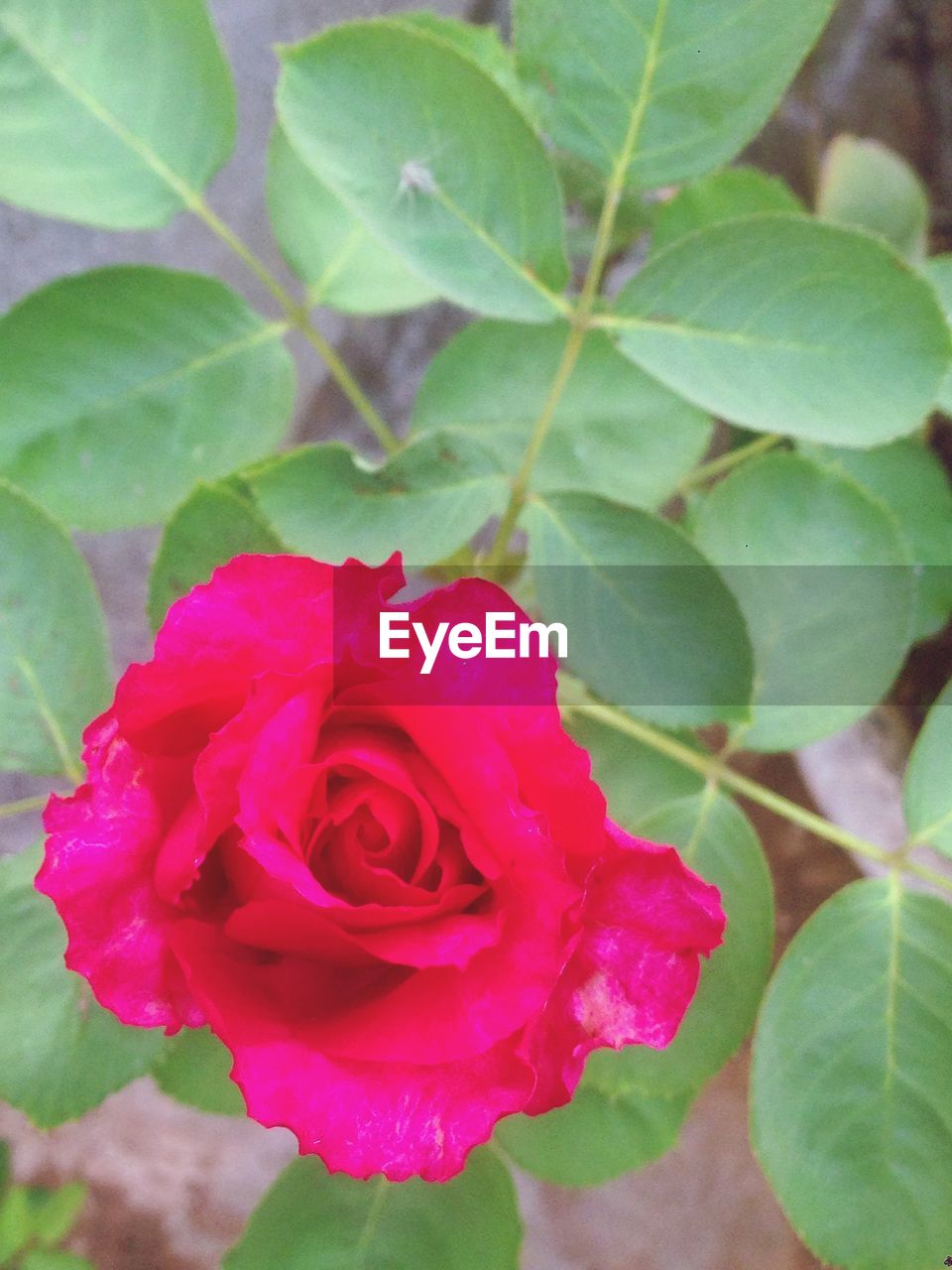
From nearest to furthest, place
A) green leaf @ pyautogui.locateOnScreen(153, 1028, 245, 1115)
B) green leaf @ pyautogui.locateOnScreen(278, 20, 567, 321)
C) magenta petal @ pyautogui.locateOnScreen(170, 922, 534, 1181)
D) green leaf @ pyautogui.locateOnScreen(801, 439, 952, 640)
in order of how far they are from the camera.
Answer: magenta petal @ pyautogui.locateOnScreen(170, 922, 534, 1181), green leaf @ pyautogui.locateOnScreen(278, 20, 567, 321), green leaf @ pyautogui.locateOnScreen(153, 1028, 245, 1115), green leaf @ pyautogui.locateOnScreen(801, 439, 952, 640)

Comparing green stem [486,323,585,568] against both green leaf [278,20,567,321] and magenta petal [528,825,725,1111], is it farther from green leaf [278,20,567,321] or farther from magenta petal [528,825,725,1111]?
magenta petal [528,825,725,1111]

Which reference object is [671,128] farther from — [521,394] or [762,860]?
[762,860]

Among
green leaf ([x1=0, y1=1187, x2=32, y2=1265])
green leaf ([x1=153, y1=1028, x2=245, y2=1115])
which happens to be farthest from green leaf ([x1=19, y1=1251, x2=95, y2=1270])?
green leaf ([x1=153, y1=1028, x2=245, y2=1115])

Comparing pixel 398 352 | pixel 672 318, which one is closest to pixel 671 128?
pixel 672 318

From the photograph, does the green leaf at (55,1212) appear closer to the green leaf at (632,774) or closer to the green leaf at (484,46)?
the green leaf at (632,774)

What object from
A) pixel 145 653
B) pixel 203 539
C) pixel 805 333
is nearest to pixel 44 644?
pixel 203 539

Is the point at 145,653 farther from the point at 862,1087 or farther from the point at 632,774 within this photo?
the point at 862,1087

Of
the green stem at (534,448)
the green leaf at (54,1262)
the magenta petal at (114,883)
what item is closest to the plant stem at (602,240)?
the green stem at (534,448)
